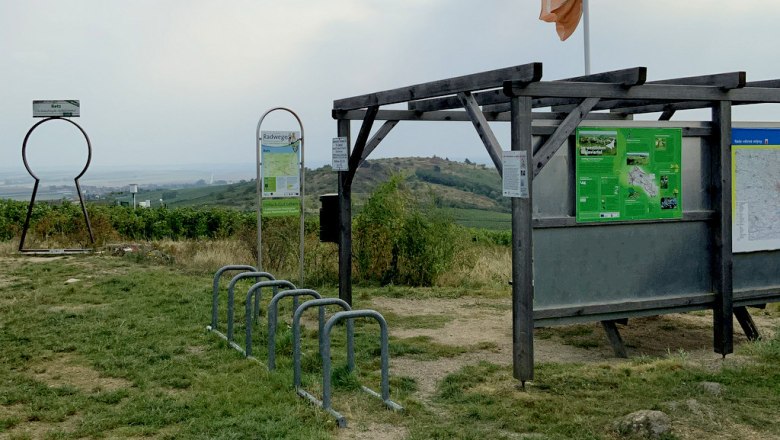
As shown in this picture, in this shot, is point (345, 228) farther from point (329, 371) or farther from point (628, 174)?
point (329, 371)

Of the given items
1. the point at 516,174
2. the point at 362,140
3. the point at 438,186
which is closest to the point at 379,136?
the point at 362,140

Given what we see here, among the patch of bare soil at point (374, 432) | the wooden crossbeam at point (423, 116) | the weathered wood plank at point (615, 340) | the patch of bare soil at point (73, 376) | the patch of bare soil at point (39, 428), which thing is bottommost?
the patch of bare soil at point (39, 428)

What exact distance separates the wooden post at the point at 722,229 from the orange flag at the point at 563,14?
16.3ft

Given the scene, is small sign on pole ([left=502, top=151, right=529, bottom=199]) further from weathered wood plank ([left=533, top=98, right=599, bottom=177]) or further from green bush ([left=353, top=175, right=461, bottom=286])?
green bush ([left=353, top=175, right=461, bottom=286])

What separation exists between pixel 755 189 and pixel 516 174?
3302 mm

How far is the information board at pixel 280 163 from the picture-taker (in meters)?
12.8

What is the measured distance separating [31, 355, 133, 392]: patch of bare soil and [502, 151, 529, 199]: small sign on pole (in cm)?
362

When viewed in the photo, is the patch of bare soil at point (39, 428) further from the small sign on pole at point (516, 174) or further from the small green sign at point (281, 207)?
the small green sign at point (281, 207)

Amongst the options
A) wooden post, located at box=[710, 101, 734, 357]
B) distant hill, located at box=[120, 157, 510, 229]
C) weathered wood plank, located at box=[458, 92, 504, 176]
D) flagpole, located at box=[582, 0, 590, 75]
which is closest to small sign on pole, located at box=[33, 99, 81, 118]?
flagpole, located at box=[582, 0, 590, 75]

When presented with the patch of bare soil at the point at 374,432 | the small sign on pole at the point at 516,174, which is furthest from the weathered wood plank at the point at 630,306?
the patch of bare soil at the point at 374,432

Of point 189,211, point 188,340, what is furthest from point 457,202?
A: point 188,340

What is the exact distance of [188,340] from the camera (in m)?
9.11

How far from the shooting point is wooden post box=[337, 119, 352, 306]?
11.1 metres

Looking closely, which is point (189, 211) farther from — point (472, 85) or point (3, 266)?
point (472, 85)
